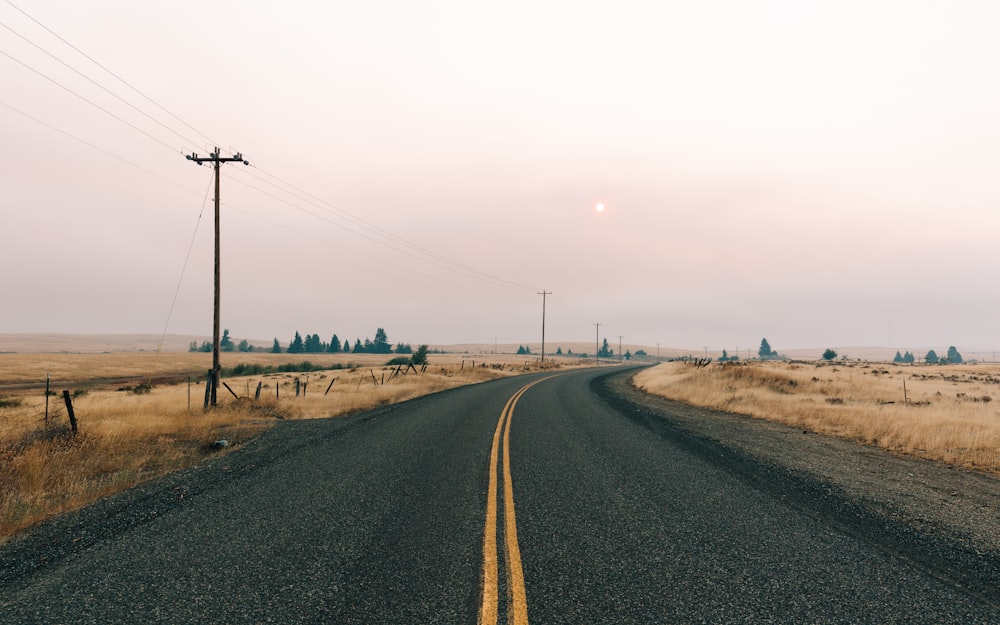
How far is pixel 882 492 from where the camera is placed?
6867mm

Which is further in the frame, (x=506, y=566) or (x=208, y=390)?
(x=208, y=390)

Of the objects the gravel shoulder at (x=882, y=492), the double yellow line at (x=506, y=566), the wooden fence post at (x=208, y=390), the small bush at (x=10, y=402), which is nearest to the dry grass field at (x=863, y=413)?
the gravel shoulder at (x=882, y=492)

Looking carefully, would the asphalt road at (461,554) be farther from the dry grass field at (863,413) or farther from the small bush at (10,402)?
the small bush at (10,402)

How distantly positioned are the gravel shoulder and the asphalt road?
22 cm

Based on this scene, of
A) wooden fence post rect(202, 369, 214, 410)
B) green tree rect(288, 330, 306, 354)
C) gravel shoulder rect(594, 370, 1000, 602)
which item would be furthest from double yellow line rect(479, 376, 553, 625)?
green tree rect(288, 330, 306, 354)

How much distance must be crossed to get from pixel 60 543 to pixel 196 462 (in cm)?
426

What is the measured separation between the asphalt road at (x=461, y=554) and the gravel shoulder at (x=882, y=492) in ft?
0.72

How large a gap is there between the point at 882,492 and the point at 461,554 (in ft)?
21.9

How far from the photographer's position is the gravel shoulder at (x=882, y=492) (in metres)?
4.68

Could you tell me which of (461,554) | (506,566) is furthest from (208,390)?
(506,566)

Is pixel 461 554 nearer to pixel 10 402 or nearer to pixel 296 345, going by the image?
pixel 10 402

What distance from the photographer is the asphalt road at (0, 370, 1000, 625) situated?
3584mm

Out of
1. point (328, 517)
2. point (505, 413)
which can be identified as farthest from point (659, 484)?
point (505, 413)

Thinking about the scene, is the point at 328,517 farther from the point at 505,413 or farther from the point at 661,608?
the point at 505,413
